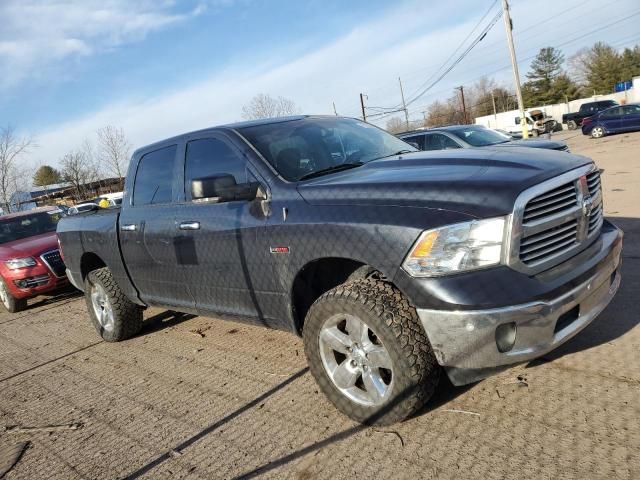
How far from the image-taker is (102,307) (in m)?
5.53

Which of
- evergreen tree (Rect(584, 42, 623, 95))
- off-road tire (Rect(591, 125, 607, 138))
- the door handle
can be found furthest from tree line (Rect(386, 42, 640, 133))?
the door handle

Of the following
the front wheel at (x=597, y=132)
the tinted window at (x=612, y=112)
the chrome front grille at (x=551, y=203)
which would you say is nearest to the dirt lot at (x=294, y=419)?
the chrome front grille at (x=551, y=203)

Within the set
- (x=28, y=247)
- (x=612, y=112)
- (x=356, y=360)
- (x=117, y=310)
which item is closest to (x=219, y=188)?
(x=356, y=360)

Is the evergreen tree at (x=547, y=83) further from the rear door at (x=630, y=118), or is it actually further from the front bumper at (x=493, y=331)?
the front bumper at (x=493, y=331)

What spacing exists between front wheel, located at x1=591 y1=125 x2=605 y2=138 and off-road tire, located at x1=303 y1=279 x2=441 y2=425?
27.3 meters

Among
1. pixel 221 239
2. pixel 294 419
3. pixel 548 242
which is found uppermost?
pixel 221 239

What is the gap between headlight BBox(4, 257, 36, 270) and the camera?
802 centimetres

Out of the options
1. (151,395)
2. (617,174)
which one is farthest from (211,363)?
(617,174)

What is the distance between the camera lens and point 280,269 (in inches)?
127

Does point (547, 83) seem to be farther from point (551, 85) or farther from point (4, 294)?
point (4, 294)

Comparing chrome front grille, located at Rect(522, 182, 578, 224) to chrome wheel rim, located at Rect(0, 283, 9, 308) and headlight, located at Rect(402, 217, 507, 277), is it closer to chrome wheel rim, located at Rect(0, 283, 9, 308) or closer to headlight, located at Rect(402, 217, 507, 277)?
headlight, located at Rect(402, 217, 507, 277)

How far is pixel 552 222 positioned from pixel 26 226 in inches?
385

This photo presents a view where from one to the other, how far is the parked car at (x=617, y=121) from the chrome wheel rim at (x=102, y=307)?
86.2ft

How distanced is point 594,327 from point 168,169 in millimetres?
3503
